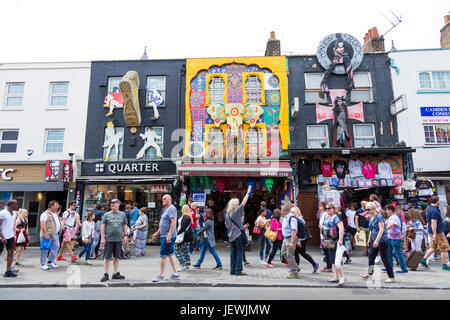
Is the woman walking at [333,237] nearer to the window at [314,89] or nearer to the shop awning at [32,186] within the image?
the window at [314,89]

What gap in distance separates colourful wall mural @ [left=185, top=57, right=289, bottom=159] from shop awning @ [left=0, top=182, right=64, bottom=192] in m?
6.70

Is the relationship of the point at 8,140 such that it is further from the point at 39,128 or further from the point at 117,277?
the point at 117,277

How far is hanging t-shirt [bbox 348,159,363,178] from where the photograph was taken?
1367 cm

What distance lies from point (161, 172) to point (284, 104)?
7338mm

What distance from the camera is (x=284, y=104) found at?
1515 centimetres

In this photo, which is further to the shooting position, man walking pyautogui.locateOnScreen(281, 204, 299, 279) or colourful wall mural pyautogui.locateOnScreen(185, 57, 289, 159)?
colourful wall mural pyautogui.locateOnScreen(185, 57, 289, 159)

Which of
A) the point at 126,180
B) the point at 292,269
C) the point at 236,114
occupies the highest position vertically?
the point at 236,114

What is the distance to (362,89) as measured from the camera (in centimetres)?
1535

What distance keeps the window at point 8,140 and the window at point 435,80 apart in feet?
72.2

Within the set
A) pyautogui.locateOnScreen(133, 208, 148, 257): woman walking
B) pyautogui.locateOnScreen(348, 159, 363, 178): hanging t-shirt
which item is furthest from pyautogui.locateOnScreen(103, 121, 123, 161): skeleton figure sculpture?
pyautogui.locateOnScreen(348, 159, 363, 178): hanging t-shirt

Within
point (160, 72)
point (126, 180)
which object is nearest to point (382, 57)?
point (160, 72)

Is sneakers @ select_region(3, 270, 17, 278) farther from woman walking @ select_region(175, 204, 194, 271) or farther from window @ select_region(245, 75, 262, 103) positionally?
window @ select_region(245, 75, 262, 103)

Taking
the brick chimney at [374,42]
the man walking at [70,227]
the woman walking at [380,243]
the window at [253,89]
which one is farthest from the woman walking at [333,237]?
the brick chimney at [374,42]

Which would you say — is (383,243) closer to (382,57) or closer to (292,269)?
(292,269)
